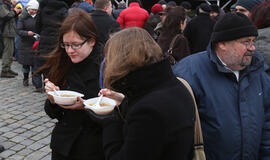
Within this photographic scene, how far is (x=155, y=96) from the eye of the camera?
1.43 metres

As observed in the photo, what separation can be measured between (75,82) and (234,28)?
1227mm

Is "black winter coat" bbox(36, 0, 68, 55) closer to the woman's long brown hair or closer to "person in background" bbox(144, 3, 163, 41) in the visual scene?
"person in background" bbox(144, 3, 163, 41)

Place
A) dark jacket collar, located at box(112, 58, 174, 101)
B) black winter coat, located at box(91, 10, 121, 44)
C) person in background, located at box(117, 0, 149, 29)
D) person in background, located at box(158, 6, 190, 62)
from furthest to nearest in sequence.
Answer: person in background, located at box(117, 0, 149, 29)
black winter coat, located at box(91, 10, 121, 44)
person in background, located at box(158, 6, 190, 62)
dark jacket collar, located at box(112, 58, 174, 101)

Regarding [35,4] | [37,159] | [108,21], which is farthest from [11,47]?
[37,159]

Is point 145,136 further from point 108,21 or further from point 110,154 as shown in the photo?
point 108,21

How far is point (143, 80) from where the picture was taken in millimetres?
1476

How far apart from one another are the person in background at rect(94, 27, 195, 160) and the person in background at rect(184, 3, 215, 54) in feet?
13.3

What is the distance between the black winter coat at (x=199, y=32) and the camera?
5422 mm

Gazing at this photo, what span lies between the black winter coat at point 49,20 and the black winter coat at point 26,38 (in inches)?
33.4

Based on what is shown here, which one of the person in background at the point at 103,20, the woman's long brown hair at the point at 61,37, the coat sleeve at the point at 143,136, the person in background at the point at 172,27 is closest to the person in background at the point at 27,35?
the person in background at the point at 103,20

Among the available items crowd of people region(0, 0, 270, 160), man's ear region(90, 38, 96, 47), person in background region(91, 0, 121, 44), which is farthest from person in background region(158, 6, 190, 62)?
man's ear region(90, 38, 96, 47)

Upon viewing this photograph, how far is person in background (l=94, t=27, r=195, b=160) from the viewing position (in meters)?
1.37

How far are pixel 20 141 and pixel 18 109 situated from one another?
1461mm

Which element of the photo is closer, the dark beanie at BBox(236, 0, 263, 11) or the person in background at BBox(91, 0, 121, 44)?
the dark beanie at BBox(236, 0, 263, 11)
